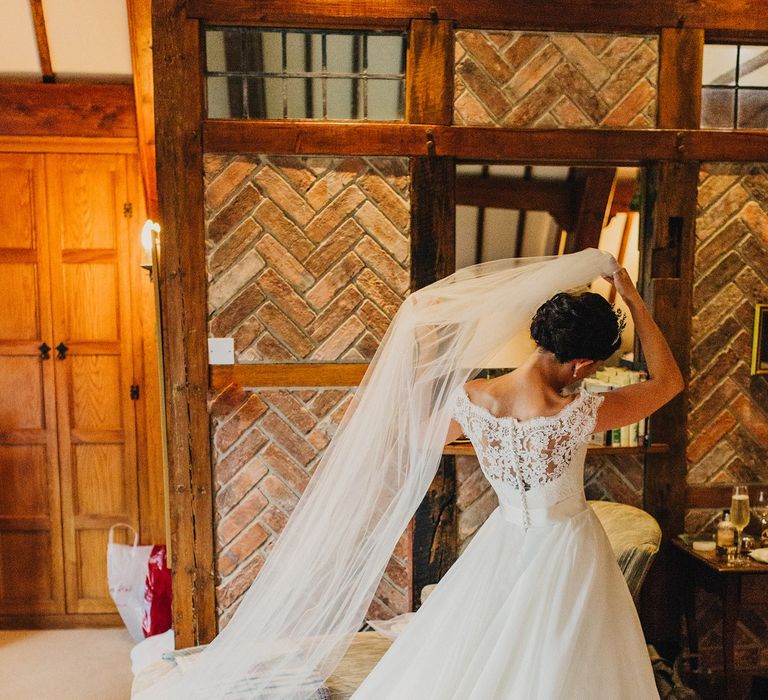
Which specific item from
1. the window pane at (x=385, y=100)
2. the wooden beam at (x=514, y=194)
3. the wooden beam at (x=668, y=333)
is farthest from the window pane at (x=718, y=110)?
the window pane at (x=385, y=100)

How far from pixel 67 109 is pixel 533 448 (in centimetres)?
323

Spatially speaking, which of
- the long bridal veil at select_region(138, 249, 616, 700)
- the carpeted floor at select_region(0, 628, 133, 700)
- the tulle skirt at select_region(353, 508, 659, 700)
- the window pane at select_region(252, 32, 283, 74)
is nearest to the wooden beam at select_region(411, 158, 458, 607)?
the window pane at select_region(252, 32, 283, 74)

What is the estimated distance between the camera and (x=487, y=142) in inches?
113

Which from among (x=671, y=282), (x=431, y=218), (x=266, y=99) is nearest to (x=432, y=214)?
(x=431, y=218)

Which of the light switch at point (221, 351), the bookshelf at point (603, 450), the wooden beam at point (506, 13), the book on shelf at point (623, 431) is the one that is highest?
the wooden beam at point (506, 13)

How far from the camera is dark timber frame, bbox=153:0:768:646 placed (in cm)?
279

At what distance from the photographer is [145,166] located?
3.72 m

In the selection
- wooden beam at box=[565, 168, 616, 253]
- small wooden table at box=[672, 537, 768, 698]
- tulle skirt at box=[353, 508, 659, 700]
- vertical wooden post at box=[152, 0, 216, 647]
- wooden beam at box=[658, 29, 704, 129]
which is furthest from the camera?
wooden beam at box=[565, 168, 616, 253]

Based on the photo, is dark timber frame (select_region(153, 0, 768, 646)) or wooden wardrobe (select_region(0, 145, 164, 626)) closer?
dark timber frame (select_region(153, 0, 768, 646))

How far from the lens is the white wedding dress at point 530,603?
174 centimetres

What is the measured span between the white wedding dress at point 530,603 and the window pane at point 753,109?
190 centimetres

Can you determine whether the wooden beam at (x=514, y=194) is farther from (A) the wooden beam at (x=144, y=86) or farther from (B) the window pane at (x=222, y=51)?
(A) the wooden beam at (x=144, y=86)

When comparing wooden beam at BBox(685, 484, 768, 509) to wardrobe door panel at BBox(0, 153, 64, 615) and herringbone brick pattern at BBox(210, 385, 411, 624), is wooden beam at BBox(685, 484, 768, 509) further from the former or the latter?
wardrobe door panel at BBox(0, 153, 64, 615)

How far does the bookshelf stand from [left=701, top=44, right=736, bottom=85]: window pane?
5.17ft
